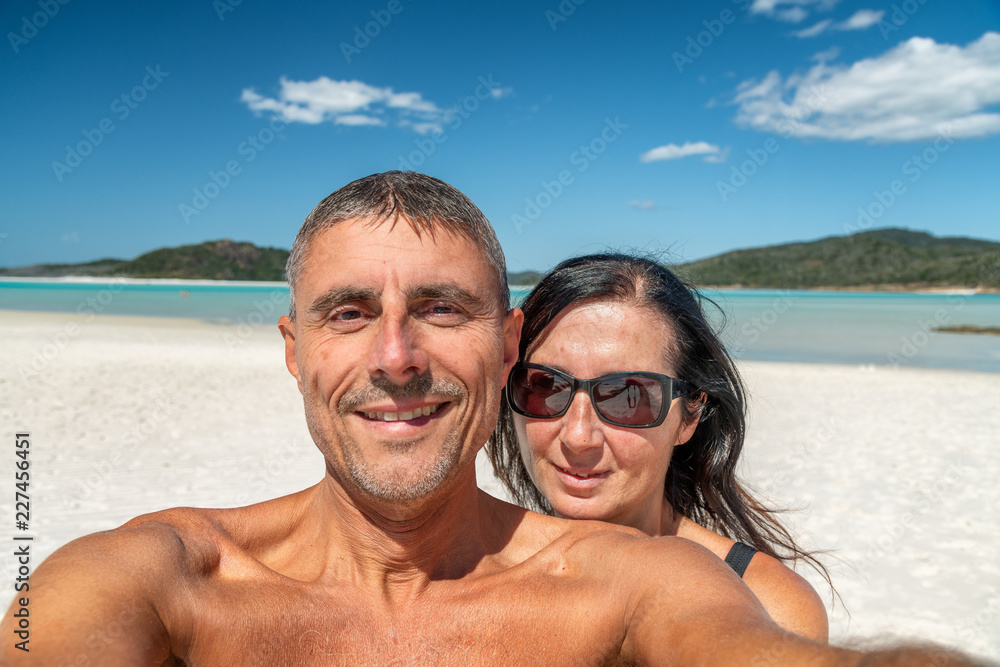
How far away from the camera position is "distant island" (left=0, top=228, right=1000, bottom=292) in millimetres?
77500

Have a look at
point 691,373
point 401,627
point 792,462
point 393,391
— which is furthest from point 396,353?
point 792,462

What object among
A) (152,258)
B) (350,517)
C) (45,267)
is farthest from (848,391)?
(45,267)

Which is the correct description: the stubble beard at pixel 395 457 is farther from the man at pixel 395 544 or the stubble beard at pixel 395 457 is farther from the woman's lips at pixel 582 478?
the woman's lips at pixel 582 478

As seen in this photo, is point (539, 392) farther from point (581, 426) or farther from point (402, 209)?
point (402, 209)

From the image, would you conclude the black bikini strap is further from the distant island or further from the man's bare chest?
the distant island

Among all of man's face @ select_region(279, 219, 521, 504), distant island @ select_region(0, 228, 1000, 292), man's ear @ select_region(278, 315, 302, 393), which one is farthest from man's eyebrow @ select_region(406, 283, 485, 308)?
distant island @ select_region(0, 228, 1000, 292)

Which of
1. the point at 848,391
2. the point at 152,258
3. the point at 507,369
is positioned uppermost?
the point at 152,258

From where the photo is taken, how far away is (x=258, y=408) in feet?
39.9

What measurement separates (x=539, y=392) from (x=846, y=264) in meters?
101

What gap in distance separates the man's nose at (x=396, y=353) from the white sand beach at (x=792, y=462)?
4.38 ft

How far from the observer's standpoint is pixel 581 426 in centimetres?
274

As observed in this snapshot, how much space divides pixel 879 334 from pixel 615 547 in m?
32.0

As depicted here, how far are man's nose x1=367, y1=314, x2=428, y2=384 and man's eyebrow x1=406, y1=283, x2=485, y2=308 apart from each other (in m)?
0.09

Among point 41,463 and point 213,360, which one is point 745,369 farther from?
point 41,463
